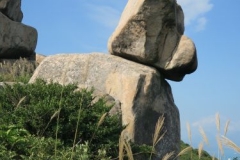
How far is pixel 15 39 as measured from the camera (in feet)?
83.0

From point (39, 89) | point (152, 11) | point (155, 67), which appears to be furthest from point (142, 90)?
point (39, 89)

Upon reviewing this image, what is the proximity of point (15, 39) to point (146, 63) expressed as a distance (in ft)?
46.9

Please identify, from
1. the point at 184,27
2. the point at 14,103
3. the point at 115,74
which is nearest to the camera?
the point at 14,103

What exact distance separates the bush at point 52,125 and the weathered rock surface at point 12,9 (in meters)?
16.9

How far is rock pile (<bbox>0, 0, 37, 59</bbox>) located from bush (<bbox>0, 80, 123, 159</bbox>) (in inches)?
625

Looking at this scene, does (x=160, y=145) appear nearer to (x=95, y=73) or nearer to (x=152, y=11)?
(x=95, y=73)

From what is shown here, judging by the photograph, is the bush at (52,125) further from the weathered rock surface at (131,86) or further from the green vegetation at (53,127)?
the weathered rock surface at (131,86)

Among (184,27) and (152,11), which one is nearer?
(152,11)

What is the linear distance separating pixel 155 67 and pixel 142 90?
1.38m

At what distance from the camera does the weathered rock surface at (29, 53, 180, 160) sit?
11.2m

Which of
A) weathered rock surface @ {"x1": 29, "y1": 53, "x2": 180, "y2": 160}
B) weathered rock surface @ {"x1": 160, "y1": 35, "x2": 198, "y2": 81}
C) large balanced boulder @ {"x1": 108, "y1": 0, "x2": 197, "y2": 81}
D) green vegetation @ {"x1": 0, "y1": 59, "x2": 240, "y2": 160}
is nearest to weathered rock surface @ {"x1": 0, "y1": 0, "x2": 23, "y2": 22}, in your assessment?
weathered rock surface @ {"x1": 29, "y1": 53, "x2": 180, "y2": 160}

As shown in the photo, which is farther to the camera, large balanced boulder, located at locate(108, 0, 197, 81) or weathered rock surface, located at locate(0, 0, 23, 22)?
weathered rock surface, located at locate(0, 0, 23, 22)

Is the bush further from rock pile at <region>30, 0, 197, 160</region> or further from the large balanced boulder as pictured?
the large balanced boulder

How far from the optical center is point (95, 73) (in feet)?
40.1
